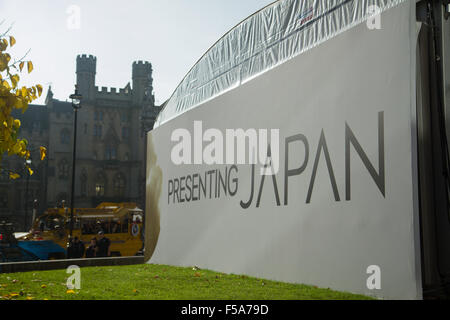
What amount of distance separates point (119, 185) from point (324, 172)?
2560 inches

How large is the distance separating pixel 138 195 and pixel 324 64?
6387 cm

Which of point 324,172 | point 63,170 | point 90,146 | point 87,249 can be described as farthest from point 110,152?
point 324,172

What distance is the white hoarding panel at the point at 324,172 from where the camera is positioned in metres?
6.49

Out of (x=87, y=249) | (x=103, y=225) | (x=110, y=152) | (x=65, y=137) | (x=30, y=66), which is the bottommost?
(x=87, y=249)

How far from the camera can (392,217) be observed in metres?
6.46

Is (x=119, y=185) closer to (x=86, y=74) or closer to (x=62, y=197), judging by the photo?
(x=62, y=197)

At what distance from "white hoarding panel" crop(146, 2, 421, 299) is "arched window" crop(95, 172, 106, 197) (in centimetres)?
5920

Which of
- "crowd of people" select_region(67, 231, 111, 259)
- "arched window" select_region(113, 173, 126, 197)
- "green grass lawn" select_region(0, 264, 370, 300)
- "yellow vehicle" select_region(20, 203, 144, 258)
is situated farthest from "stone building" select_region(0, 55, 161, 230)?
"green grass lawn" select_region(0, 264, 370, 300)

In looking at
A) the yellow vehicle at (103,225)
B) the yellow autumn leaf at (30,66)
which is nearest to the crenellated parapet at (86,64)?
the yellow vehicle at (103,225)

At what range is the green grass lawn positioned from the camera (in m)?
7.04

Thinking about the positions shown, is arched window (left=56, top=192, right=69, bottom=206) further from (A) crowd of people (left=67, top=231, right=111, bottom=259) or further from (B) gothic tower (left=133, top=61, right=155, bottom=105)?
(A) crowd of people (left=67, top=231, right=111, bottom=259)

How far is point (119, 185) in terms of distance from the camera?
7038 centimetres
